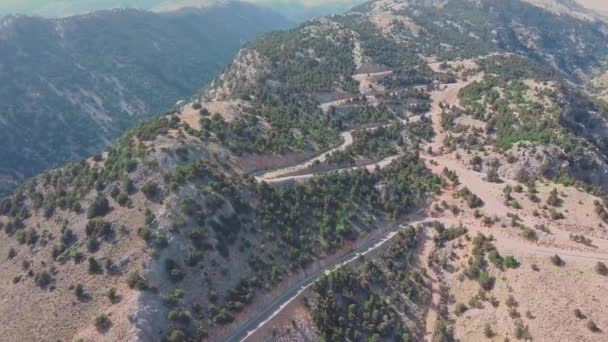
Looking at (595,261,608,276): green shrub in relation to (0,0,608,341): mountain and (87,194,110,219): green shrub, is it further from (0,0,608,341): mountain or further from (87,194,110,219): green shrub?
(87,194,110,219): green shrub

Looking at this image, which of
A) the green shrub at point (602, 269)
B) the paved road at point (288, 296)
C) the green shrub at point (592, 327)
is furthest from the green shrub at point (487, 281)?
the paved road at point (288, 296)

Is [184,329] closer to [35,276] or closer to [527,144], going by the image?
[35,276]

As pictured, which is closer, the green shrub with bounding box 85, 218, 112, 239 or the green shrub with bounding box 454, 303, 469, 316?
the green shrub with bounding box 85, 218, 112, 239

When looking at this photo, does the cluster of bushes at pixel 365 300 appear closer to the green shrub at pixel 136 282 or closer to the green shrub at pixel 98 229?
the green shrub at pixel 136 282

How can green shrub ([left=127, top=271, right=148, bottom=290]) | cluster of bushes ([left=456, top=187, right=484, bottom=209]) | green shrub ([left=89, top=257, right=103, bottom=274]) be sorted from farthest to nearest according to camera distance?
cluster of bushes ([left=456, top=187, right=484, bottom=209]), green shrub ([left=89, top=257, right=103, bottom=274]), green shrub ([left=127, top=271, right=148, bottom=290])

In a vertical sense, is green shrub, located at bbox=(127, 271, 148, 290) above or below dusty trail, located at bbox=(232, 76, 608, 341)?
above

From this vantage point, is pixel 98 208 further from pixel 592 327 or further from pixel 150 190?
pixel 592 327

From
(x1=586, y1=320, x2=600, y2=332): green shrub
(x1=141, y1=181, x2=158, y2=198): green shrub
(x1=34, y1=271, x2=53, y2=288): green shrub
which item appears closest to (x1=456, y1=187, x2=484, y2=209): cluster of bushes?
(x1=586, y1=320, x2=600, y2=332): green shrub

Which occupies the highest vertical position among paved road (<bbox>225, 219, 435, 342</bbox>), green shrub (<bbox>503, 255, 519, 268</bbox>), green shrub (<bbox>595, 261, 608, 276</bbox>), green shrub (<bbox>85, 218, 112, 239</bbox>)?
green shrub (<bbox>85, 218, 112, 239</bbox>)

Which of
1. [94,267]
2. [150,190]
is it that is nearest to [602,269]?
[150,190]

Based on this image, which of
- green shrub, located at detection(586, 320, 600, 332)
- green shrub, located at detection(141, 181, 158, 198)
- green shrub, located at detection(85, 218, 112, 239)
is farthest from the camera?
green shrub, located at detection(141, 181, 158, 198)
